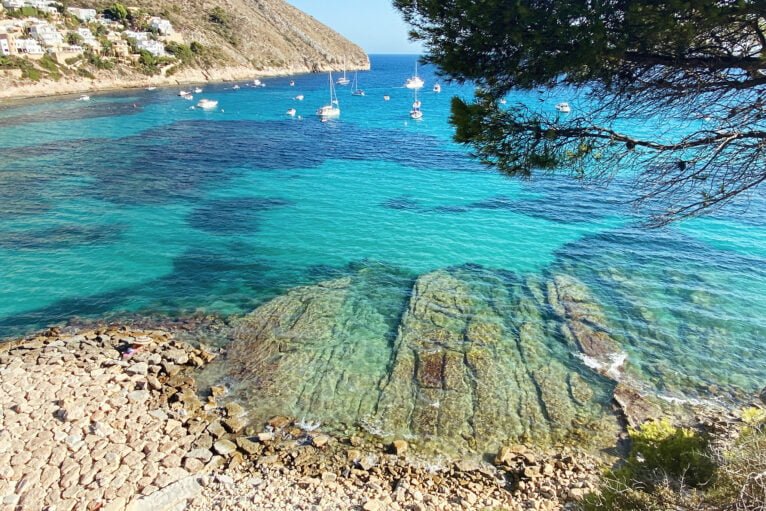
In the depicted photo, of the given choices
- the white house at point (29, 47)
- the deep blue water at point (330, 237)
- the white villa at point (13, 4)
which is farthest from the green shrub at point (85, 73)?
the deep blue water at point (330, 237)

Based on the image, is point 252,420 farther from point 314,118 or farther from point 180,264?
point 314,118

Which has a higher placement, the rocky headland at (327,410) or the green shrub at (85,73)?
the green shrub at (85,73)

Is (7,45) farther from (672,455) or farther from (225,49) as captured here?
(672,455)

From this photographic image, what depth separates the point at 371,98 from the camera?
314 feet

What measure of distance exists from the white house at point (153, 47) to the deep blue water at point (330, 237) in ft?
217

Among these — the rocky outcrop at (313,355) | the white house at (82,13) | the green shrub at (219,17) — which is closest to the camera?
the rocky outcrop at (313,355)

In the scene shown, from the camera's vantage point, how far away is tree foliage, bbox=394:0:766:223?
22.0ft

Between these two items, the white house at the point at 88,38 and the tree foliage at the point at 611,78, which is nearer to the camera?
the tree foliage at the point at 611,78

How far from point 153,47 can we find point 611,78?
120 m

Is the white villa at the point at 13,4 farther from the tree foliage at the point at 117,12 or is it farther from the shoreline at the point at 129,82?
the shoreline at the point at 129,82

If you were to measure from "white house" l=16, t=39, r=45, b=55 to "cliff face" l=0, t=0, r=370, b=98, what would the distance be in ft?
12.5

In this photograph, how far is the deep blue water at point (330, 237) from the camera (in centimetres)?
1720

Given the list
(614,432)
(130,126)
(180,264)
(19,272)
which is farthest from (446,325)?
(130,126)

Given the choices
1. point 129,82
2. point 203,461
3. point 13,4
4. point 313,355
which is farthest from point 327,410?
point 13,4
